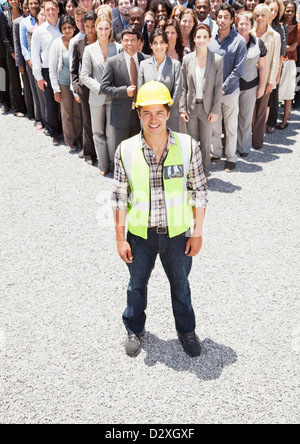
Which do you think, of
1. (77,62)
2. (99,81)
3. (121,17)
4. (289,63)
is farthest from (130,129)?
(289,63)

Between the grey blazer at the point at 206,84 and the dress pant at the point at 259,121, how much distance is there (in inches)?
67.4

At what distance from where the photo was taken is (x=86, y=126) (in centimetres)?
687

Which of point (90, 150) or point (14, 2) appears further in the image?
→ point (14, 2)

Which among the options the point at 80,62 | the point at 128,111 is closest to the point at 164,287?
the point at 128,111

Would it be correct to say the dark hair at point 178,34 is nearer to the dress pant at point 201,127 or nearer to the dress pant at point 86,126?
the dress pant at point 201,127

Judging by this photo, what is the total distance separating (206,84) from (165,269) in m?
3.44

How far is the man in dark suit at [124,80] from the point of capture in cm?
571

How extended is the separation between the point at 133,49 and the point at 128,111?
818 mm

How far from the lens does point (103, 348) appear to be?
360cm

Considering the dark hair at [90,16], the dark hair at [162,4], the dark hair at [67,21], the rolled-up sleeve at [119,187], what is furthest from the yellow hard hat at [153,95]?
the dark hair at [162,4]

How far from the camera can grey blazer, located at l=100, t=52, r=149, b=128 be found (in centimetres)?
580

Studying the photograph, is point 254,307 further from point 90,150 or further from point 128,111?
point 90,150

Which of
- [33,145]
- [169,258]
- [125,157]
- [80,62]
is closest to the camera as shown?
[125,157]

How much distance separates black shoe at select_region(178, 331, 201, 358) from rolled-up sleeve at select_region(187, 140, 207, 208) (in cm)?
113
